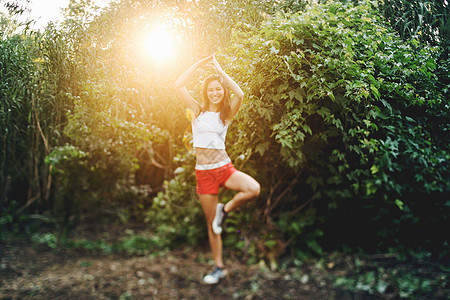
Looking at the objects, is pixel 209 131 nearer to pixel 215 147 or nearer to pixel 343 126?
pixel 215 147

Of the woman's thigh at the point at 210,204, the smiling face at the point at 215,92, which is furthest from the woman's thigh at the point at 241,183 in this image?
the smiling face at the point at 215,92

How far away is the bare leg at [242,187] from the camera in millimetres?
2217

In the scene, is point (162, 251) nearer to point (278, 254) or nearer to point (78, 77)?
A: point (278, 254)

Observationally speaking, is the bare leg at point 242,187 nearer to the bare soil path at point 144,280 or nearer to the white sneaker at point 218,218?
the white sneaker at point 218,218

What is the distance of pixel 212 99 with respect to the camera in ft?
7.89

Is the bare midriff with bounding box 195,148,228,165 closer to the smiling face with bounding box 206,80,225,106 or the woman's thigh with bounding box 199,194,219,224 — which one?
the woman's thigh with bounding box 199,194,219,224

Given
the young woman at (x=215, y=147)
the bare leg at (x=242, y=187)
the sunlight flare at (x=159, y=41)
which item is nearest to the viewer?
the bare leg at (x=242, y=187)

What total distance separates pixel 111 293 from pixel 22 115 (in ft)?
10.7

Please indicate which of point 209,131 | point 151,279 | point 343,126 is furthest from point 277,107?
point 151,279

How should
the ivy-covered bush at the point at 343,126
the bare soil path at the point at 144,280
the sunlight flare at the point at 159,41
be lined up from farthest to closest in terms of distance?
the bare soil path at the point at 144,280, the sunlight flare at the point at 159,41, the ivy-covered bush at the point at 343,126

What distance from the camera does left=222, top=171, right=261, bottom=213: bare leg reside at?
2.22 meters

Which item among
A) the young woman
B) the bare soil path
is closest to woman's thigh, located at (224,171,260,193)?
the young woman

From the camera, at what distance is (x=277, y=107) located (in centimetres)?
364

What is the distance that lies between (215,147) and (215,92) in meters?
0.40
